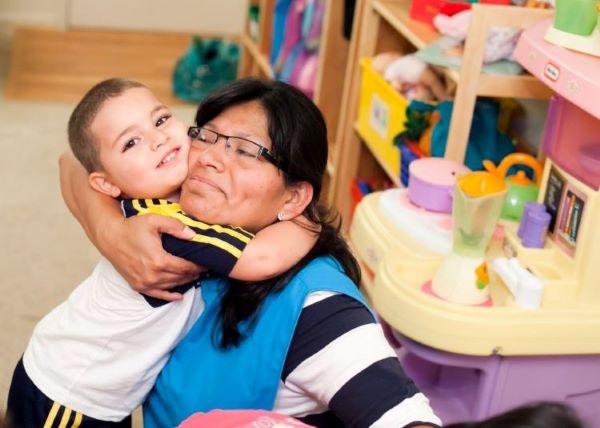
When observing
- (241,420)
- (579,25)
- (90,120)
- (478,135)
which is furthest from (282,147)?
(478,135)

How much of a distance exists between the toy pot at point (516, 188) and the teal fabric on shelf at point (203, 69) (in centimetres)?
228

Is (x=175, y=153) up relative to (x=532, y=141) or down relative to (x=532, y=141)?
up

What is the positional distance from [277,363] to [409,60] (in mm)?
1276

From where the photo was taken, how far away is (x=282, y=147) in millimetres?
1274

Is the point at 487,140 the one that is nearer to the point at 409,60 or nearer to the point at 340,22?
the point at 409,60

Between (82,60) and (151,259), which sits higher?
(151,259)

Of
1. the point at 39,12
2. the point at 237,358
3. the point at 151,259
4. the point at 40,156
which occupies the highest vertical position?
the point at 151,259

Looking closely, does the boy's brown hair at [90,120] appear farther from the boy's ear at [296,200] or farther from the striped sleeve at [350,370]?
the striped sleeve at [350,370]

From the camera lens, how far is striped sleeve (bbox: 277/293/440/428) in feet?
3.73

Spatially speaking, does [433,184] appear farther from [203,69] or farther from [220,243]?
[203,69]

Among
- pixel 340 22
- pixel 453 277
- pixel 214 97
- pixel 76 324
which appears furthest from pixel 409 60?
pixel 76 324

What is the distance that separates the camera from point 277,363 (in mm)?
1244

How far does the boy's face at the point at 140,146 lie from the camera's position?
1.33 metres

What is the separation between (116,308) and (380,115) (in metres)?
1.24
